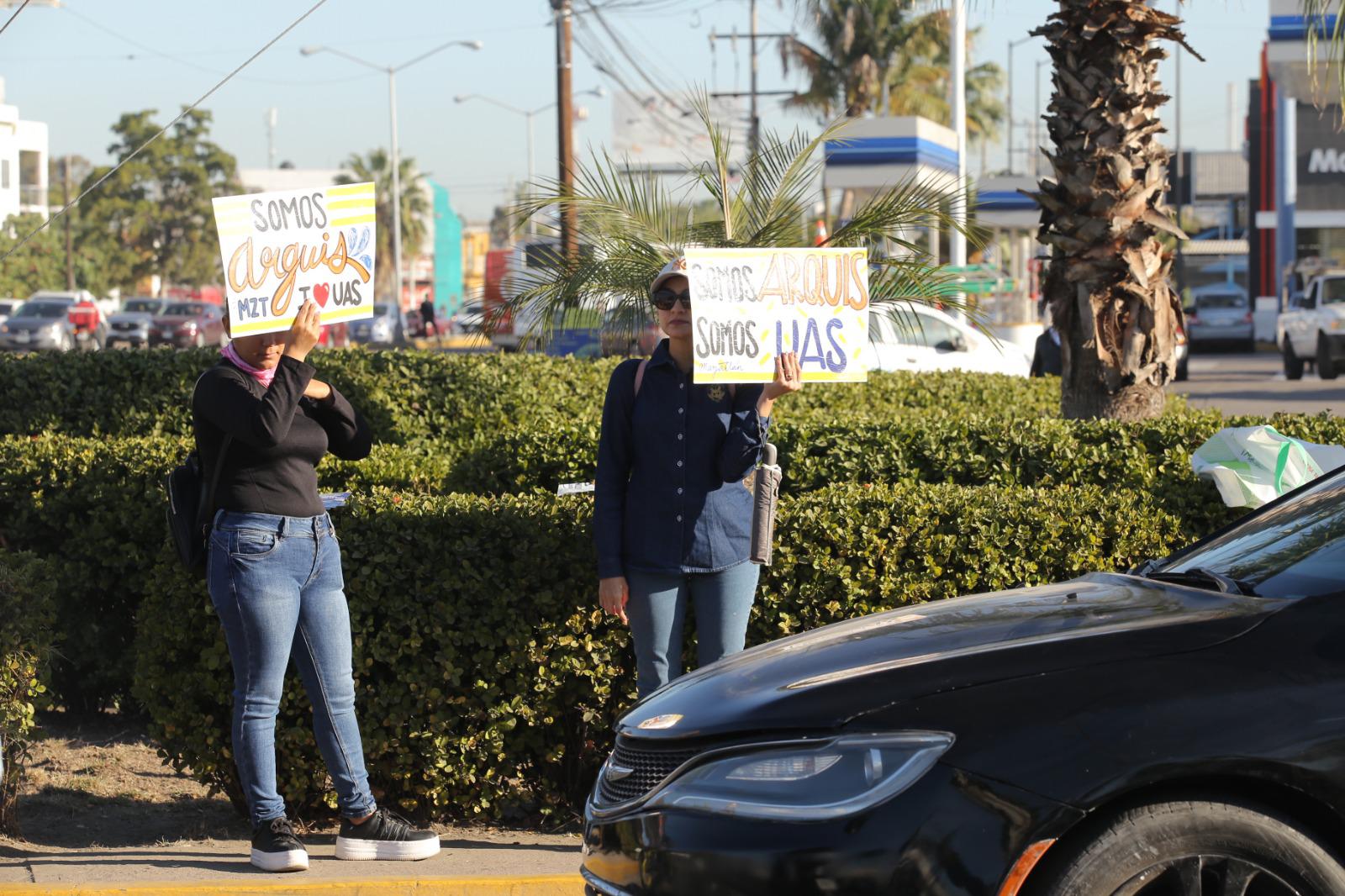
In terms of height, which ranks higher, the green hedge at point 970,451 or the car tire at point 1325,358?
the car tire at point 1325,358

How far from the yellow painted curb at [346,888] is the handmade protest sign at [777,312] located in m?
1.67

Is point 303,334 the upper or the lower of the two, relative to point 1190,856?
upper

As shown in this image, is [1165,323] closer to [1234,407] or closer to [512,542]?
[512,542]

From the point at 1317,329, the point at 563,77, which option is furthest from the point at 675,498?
the point at 1317,329

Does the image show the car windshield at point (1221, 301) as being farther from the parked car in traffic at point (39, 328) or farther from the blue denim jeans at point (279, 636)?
the blue denim jeans at point (279, 636)

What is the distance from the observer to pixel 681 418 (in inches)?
187

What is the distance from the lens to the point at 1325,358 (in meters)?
24.9

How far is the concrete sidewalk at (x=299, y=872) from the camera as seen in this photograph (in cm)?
473

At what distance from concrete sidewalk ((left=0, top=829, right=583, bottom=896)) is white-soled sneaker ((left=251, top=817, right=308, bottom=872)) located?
0.14 ft

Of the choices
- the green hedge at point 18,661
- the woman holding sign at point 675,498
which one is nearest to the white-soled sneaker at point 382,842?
the woman holding sign at point 675,498

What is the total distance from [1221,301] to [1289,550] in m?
36.1

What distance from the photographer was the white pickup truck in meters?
24.8

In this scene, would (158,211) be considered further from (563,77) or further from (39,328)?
(563,77)

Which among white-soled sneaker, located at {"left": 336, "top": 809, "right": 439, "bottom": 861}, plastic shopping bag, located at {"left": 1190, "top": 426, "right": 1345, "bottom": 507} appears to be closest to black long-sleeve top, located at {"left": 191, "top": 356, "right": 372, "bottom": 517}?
white-soled sneaker, located at {"left": 336, "top": 809, "right": 439, "bottom": 861}
